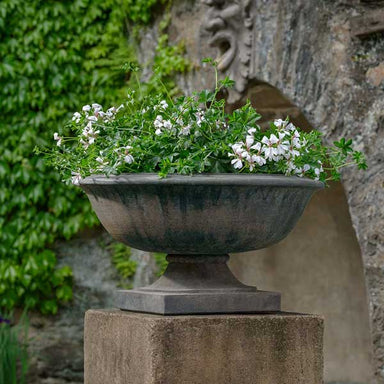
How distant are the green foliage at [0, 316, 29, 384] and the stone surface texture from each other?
206 cm

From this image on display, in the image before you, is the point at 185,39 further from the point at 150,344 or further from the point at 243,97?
the point at 150,344

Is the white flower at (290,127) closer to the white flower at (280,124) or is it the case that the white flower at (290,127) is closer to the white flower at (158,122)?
the white flower at (280,124)

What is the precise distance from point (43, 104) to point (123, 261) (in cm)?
119

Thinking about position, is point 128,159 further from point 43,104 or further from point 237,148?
point 43,104

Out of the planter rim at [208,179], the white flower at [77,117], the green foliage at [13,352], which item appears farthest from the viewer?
the green foliage at [13,352]

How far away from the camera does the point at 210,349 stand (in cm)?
288

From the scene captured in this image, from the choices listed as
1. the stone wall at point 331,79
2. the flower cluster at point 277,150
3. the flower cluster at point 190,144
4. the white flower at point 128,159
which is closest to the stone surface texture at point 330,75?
the stone wall at point 331,79

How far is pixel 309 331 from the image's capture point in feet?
9.95

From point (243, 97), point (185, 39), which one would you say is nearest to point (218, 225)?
point (243, 97)

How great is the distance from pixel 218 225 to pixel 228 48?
2.72 metres

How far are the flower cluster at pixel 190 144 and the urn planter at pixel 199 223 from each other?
5cm

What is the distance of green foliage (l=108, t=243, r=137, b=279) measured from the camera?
6.31m

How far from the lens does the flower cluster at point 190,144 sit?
2.88 metres

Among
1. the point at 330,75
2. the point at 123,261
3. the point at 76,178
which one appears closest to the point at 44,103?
the point at 123,261
